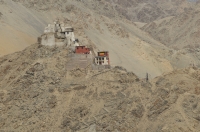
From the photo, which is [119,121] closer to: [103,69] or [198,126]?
[198,126]

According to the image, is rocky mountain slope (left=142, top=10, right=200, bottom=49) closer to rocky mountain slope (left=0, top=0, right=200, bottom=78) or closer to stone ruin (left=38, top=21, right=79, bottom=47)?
rocky mountain slope (left=0, top=0, right=200, bottom=78)

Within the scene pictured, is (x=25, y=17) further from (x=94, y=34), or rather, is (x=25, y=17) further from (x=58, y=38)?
(x=58, y=38)

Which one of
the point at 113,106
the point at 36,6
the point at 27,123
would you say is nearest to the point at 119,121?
the point at 113,106

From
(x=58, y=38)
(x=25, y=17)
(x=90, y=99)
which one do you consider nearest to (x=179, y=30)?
(x=25, y=17)

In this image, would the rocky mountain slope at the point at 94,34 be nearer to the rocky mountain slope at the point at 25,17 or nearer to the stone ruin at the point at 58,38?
the rocky mountain slope at the point at 25,17

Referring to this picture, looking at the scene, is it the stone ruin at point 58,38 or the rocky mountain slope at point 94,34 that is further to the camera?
the rocky mountain slope at point 94,34

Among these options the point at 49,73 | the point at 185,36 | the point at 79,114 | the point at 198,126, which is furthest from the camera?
the point at 185,36

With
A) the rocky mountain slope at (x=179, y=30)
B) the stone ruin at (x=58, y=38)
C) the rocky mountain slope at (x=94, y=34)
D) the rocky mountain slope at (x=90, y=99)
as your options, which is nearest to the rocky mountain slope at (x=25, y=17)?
the rocky mountain slope at (x=94, y=34)

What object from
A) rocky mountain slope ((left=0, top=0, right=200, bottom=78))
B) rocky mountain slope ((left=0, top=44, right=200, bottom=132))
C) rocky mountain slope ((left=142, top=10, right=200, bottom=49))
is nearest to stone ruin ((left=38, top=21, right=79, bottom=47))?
rocky mountain slope ((left=0, top=44, right=200, bottom=132))
